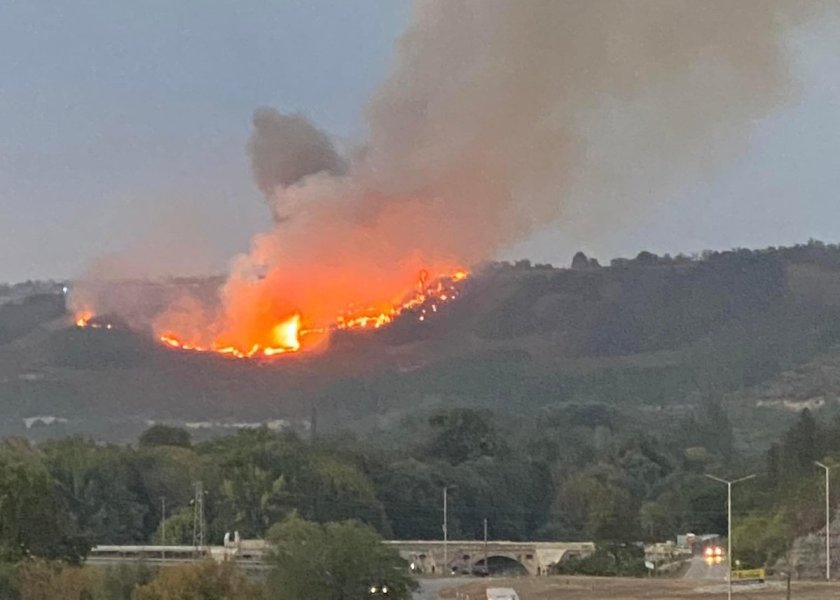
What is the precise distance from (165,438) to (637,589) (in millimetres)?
63920

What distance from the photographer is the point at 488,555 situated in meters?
102

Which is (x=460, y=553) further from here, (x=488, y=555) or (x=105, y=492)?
(x=105, y=492)

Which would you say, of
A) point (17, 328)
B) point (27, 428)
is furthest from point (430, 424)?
point (17, 328)

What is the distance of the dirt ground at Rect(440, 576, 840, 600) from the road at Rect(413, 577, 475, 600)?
719mm

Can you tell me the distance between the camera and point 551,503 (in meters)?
125

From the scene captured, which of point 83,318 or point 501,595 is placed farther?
point 83,318

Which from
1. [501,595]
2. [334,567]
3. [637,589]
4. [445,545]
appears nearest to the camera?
[334,567]

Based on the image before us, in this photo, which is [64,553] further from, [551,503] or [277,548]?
[551,503]

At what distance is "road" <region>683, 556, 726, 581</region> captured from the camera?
260 feet

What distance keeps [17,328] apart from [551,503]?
3750 inches

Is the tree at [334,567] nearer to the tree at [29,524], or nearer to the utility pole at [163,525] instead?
the tree at [29,524]

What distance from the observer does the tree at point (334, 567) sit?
6169 centimetres

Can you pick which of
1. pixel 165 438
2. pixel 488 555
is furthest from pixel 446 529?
pixel 165 438

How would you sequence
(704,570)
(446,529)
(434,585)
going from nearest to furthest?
1. (434,585)
2. (704,570)
3. (446,529)
